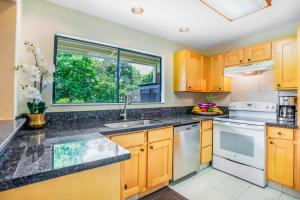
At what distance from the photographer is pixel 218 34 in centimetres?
275

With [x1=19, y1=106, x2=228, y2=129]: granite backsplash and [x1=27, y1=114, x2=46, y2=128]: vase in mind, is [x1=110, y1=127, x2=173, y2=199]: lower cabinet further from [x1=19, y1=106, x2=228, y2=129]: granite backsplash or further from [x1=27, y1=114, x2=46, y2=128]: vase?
[x1=27, y1=114, x2=46, y2=128]: vase

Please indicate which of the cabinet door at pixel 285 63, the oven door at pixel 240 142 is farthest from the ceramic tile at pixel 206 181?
the cabinet door at pixel 285 63

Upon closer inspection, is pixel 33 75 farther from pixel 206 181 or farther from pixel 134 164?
pixel 206 181

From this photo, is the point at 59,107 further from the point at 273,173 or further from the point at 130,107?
the point at 273,173

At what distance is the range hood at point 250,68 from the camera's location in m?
2.35

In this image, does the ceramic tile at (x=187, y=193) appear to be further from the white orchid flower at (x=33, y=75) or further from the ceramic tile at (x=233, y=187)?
the white orchid flower at (x=33, y=75)

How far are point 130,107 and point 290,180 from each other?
7.52 feet

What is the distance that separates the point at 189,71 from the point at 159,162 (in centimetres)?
170

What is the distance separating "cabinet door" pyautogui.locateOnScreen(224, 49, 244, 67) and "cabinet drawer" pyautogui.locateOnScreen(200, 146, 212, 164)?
1567 millimetres

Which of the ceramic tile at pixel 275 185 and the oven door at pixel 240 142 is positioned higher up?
the oven door at pixel 240 142

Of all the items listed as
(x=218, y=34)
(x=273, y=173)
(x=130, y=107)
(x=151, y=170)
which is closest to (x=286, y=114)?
(x=273, y=173)

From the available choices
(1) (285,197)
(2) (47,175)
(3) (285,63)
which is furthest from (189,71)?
(2) (47,175)

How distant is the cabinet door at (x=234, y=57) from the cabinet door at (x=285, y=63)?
0.47 m

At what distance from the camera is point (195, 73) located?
9.91ft
